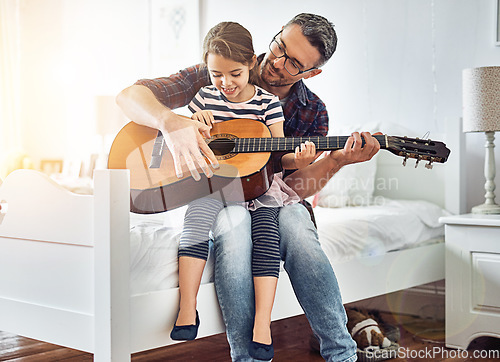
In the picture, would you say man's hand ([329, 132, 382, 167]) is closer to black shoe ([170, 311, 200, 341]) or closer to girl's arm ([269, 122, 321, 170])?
girl's arm ([269, 122, 321, 170])

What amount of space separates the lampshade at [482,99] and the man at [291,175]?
2.22 ft

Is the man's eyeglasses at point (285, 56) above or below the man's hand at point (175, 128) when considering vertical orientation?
above

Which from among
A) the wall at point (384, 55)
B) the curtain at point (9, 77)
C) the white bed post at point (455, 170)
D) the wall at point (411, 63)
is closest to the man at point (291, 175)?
the wall at point (384, 55)

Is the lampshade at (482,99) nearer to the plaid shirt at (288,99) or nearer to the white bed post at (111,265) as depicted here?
the plaid shirt at (288,99)

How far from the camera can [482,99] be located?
1.89 metres

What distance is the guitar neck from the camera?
126 cm

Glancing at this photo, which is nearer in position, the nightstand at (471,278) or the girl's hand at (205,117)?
the girl's hand at (205,117)

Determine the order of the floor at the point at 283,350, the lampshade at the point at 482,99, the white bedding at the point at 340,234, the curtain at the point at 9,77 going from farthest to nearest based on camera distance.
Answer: the curtain at the point at 9,77
the lampshade at the point at 482,99
the floor at the point at 283,350
the white bedding at the point at 340,234

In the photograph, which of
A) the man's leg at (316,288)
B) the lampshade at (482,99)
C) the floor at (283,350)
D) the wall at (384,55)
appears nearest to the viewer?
the man's leg at (316,288)

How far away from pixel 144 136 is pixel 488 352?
4.13 feet

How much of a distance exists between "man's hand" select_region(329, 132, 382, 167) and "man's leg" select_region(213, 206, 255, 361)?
0.26 metres

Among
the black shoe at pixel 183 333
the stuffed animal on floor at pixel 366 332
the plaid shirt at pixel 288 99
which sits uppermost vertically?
the plaid shirt at pixel 288 99

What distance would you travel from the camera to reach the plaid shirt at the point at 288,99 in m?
1.34

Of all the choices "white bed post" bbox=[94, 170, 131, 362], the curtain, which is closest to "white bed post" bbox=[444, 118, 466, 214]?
"white bed post" bbox=[94, 170, 131, 362]
